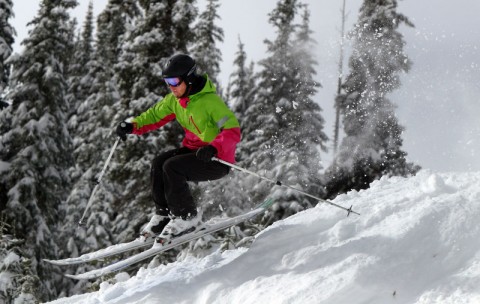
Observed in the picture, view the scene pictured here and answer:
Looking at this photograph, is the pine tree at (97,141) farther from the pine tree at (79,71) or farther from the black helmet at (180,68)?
the black helmet at (180,68)

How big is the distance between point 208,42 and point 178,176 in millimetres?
20999

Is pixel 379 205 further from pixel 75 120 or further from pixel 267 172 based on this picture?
pixel 75 120

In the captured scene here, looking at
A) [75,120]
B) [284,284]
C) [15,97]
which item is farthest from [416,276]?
[75,120]

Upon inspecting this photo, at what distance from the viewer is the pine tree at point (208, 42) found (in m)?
24.3

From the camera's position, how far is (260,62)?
24500 millimetres


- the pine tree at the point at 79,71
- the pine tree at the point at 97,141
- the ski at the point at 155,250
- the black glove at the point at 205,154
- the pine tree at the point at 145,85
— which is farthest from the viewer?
the pine tree at the point at 79,71

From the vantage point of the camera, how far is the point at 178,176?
6387 millimetres

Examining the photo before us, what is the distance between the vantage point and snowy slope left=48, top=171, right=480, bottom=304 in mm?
4334

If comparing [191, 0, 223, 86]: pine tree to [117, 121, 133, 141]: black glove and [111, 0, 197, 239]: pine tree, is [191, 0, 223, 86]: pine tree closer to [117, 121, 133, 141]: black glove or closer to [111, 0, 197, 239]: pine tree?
[111, 0, 197, 239]: pine tree

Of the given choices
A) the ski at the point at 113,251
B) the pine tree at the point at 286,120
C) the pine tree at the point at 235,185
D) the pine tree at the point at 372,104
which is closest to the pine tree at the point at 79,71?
the pine tree at the point at 235,185

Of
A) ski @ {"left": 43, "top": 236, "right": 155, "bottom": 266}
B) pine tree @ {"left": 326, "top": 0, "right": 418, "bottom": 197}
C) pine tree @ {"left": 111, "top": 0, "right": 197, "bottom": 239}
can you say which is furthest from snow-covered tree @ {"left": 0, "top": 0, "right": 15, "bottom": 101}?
ski @ {"left": 43, "top": 236, "right": 155, "bottom": 266}

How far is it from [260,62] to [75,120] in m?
13.8

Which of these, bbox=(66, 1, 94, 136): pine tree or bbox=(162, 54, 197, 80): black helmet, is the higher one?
bbox=(66, 1, 94, 136): pine tree

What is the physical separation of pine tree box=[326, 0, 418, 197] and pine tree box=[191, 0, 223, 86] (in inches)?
245
